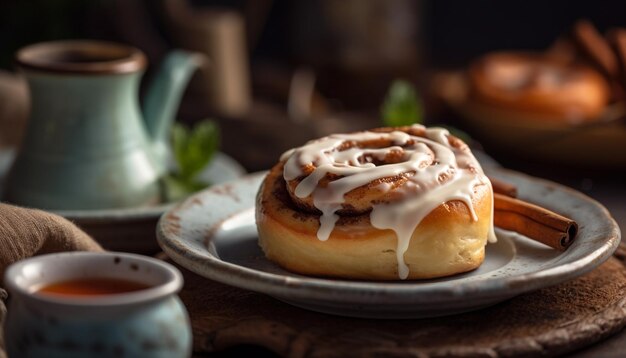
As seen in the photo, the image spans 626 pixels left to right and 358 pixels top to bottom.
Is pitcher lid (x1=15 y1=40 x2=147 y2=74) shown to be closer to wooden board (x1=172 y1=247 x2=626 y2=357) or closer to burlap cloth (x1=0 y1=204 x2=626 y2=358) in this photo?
burlap cloth (x1=0 y1=204 x2=626 y2=358)

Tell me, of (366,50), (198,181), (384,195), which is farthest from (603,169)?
(366,50)

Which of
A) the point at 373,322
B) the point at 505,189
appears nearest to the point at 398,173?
the point at 373,322

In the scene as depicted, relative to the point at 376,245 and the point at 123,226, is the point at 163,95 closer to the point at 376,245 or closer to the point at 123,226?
the point at 123,226

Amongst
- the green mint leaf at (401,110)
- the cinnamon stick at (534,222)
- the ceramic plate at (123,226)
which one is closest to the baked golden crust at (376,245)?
the cinnamon stick at (534,222)

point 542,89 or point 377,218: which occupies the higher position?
point 377,218

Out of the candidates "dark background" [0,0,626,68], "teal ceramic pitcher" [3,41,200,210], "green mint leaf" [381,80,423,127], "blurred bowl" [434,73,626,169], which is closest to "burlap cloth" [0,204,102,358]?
"teal ceramic pitcher" [3,41,200,210]

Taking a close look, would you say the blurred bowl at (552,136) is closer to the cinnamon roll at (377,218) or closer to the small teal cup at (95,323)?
the cinnamon roll at (377,218)
